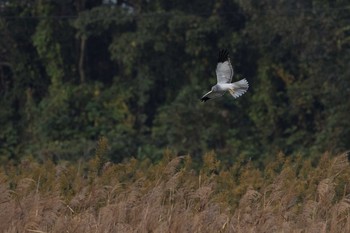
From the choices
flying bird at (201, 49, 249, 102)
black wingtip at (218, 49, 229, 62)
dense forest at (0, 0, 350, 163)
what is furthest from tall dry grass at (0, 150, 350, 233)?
dense forest at (0, 0, 350, 163)

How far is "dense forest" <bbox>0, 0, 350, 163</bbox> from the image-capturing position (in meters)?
23.8

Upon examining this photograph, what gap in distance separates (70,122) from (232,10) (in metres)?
4.05

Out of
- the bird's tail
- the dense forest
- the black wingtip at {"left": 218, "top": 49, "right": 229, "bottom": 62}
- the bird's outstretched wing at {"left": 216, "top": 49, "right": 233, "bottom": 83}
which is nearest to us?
the bird's tail

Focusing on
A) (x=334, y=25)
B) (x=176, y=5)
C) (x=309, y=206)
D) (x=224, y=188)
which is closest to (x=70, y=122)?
(x=176, y=5)

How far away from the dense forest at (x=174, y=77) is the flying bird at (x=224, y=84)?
1309 centimetres

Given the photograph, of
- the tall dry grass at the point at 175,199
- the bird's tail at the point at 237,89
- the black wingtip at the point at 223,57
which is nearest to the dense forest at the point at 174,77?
the tall dry grass at the point at 175,199

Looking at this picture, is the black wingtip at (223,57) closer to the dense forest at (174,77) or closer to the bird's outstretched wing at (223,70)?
the bird's outstretched wing at (223,70)

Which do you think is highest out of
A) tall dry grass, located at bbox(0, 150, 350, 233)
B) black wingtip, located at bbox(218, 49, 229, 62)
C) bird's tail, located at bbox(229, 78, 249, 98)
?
black wingtip, located at bbox(218, 49, 229, 62)

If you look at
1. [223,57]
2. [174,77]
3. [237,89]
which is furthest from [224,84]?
[174,77]

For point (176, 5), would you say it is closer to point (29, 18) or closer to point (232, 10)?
point (232, 10)

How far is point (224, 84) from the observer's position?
967cm

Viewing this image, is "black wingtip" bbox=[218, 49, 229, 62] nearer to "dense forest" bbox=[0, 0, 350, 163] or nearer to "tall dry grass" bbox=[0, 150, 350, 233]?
"tall dry grass" bbox=[0, 150, 350, 233]

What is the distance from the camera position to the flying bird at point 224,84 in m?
9.59

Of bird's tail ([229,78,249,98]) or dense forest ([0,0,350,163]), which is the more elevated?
bird's tail ([229,78,249,98])
